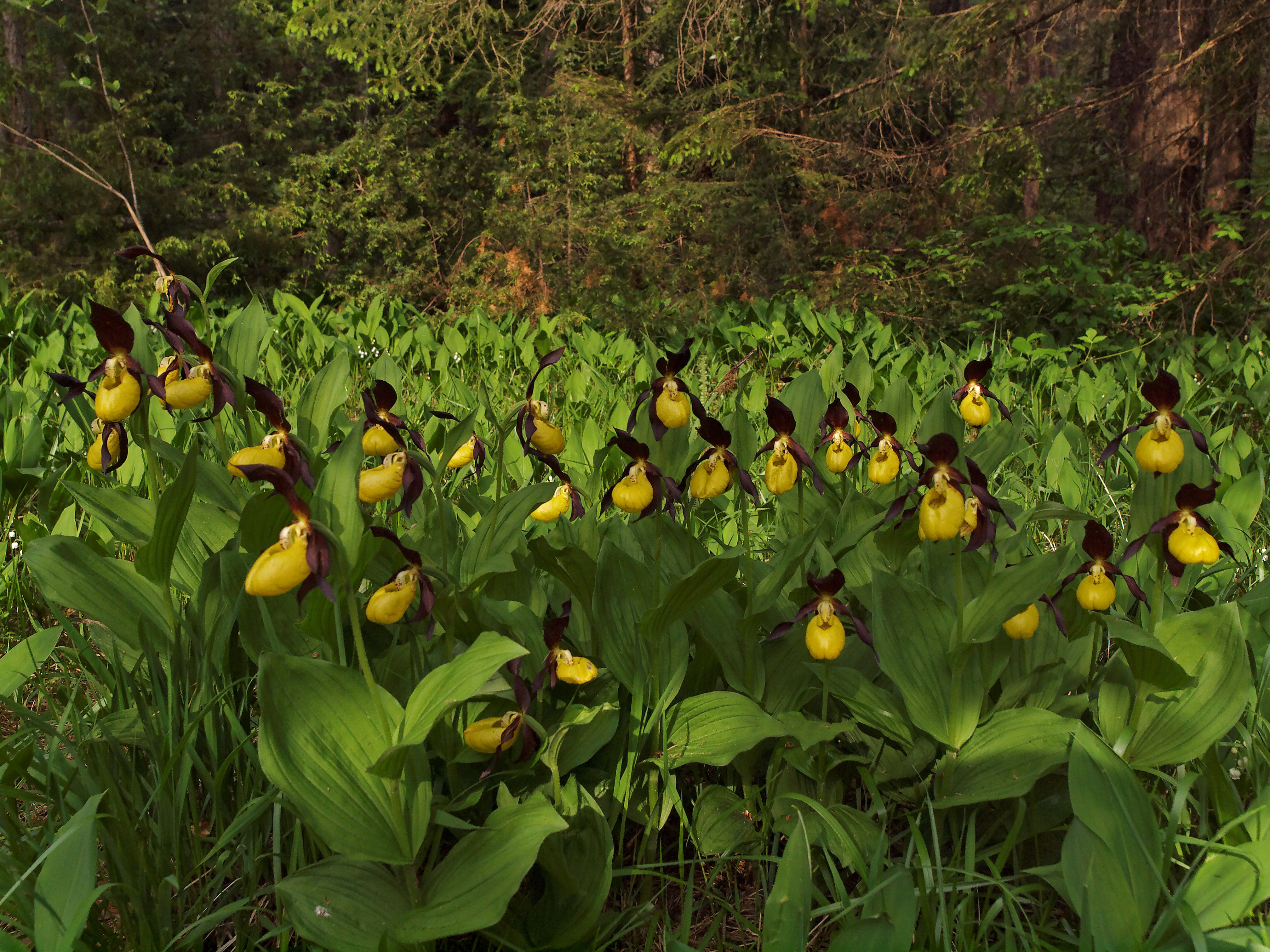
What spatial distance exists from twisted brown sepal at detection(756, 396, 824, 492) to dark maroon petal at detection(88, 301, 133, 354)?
1057 millimetres

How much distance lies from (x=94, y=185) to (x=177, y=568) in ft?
26.8

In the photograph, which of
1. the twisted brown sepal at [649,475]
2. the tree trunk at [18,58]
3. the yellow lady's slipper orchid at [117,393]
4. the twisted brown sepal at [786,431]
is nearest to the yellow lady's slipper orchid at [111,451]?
the yellow lady's slipper orchid at [117,393]

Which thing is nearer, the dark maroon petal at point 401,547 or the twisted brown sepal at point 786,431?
the dark maroon petal at point 401,547

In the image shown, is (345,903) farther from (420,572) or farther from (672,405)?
(672,405)

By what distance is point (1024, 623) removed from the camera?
160 centimetres

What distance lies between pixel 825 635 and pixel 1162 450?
0.68 m

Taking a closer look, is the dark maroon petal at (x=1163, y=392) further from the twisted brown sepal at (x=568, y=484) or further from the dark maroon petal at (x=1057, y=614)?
the twisted brown sepal at (x=568, y=484)

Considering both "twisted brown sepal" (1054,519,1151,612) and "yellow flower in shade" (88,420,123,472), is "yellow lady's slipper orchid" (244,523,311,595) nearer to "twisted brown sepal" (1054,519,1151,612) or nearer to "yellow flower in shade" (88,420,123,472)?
"yellow flower in shade" (88,420,123,472)

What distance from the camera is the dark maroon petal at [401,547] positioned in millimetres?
1235

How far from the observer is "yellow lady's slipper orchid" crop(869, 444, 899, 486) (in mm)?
2078

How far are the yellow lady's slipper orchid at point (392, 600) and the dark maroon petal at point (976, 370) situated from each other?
1510 mm

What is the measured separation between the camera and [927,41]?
5.62 metres

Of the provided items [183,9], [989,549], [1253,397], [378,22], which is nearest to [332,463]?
[989,549]

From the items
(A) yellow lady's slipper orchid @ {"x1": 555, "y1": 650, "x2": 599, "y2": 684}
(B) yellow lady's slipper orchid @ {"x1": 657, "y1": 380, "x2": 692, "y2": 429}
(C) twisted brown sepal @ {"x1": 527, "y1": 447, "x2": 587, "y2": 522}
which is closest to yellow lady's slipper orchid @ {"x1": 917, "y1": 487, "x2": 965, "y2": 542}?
(B) yellow lady's slipper orchid @ {"x1": 657, "y1": 380, "x2": 692, "y2": 429}
